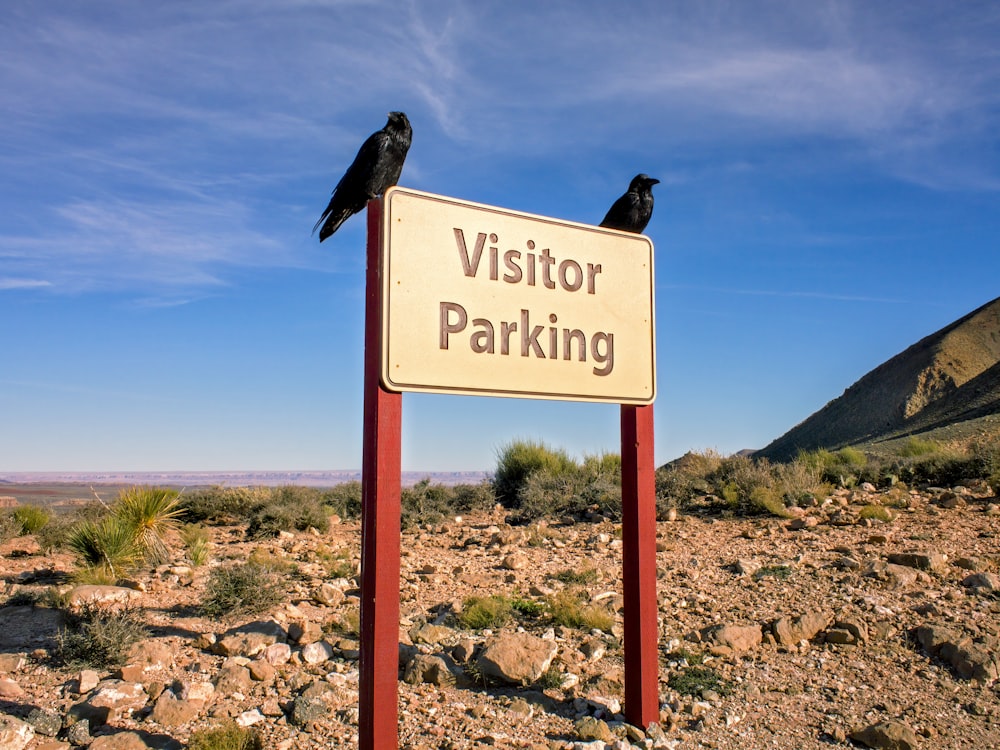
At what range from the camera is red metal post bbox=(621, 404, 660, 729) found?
4.66 meters

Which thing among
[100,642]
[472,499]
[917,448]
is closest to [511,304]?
[100,642]

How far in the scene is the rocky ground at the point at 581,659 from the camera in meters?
4.55

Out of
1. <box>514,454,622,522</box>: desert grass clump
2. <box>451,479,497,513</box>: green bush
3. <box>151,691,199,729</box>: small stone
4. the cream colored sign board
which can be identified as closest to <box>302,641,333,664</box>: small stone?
<box>151,691,199,729</box>: small stone

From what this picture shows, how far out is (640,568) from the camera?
477 cm

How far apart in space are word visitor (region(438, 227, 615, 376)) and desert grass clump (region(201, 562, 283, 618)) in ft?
12.3

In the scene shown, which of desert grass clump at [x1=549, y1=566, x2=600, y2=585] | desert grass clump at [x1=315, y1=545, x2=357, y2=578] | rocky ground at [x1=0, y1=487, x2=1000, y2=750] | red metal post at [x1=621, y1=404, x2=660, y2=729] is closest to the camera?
rocky ground at [x1=0, y1=487, x2=1000, y2=750]

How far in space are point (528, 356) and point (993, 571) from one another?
5.24 meters

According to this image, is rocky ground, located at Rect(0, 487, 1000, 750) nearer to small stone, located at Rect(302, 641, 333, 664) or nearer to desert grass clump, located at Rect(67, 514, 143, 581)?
small stone, located at Rect(302, 641, 333, 664)

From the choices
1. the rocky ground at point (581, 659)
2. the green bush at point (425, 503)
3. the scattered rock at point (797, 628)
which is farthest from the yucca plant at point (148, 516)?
the scattered rock at point (797, 628)

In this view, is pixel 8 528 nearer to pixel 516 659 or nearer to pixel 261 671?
pixel 261 671

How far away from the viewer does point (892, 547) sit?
25.9 feet

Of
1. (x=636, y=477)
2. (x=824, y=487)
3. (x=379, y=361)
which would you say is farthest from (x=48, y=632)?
(x=824, y=487)

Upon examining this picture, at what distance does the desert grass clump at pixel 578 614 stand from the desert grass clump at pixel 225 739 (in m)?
2.59

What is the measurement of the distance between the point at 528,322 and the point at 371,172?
201 cm
